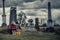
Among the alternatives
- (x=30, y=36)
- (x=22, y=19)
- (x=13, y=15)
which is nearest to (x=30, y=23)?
(x=22, y=19)

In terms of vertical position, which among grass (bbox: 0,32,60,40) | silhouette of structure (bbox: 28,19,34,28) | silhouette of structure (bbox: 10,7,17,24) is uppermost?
silhouette of structure (bbox: 10,7,17,24)

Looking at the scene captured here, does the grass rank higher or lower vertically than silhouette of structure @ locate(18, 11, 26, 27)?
lower

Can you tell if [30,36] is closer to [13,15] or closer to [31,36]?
[31,36]

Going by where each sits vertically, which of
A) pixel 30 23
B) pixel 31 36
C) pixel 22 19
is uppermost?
pixel 22 19

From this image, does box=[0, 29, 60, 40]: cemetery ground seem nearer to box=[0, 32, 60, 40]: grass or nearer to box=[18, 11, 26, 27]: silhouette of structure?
box=[0, 32, 60, 40]: grass

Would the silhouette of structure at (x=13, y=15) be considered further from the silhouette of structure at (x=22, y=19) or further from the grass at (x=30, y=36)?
the grass at (x=30, y=36)

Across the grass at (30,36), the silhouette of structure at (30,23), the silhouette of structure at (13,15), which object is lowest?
the grass at (30,36)

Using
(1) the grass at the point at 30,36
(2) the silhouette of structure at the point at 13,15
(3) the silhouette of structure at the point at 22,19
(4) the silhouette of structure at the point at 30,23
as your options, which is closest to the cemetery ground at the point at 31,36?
(1) the grass at the point at 30,36

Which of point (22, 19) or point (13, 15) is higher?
point (13, 15)

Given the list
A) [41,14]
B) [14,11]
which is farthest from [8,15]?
[41,14]

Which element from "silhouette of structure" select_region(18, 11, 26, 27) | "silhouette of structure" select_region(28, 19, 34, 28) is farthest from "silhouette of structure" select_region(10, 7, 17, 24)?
"silhouette of structure" select_region(28, 19, 34, 28)

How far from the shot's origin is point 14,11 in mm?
13914

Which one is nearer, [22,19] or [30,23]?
[30,23]

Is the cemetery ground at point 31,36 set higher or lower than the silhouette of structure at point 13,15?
A: lower
